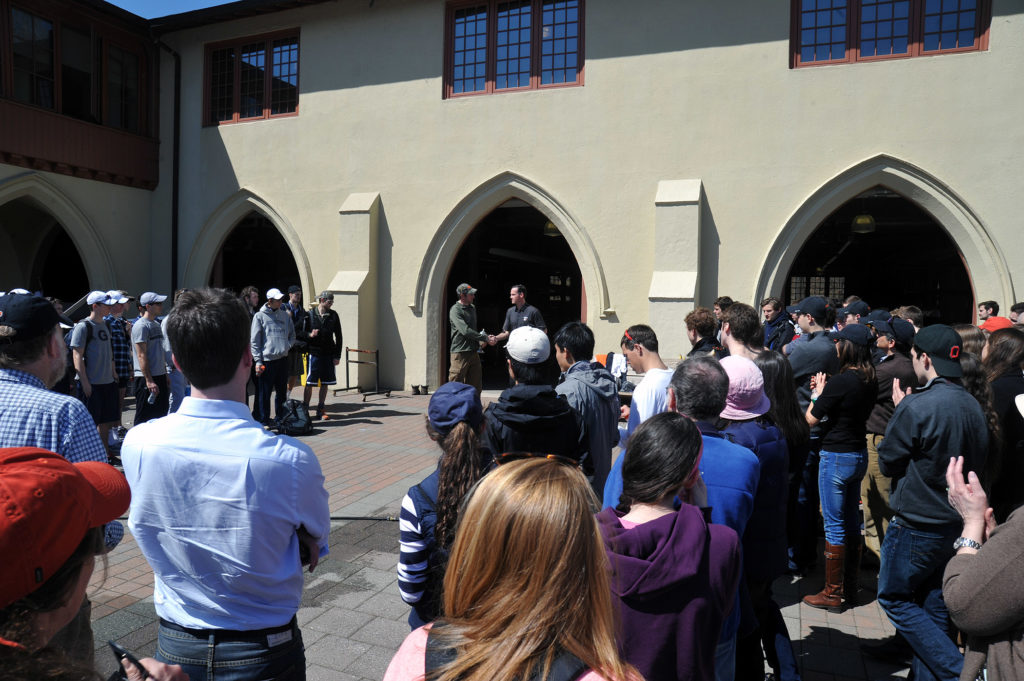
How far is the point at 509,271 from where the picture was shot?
19.0 meters

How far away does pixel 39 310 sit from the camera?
257 cm

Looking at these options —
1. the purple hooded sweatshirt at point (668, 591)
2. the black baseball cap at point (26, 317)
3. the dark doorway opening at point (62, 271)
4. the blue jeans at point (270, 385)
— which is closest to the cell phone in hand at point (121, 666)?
the purple hooded sweatshirt at point (668, 591)

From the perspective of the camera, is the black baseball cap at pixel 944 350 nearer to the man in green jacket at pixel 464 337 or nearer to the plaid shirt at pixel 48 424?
the plaid shirt at pixel 48 424

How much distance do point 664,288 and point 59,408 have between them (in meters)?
9.16

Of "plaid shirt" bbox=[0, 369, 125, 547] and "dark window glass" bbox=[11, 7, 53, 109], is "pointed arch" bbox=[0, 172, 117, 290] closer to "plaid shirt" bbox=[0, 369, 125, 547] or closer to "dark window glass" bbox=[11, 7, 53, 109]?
"dark window glass" bbox=[11, 7, 53, 109]

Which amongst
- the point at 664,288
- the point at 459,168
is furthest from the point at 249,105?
the point at 664,288

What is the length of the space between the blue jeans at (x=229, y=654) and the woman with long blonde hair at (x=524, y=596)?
884mm

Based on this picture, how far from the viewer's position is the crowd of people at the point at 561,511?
1.20m

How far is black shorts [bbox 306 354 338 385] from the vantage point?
10.3 m

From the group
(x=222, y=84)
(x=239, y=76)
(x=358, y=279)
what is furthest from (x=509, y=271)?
(x=222, y=84)

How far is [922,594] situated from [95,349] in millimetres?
7464

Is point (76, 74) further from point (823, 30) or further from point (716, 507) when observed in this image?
point (716, 507)

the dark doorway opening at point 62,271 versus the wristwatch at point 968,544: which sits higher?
the dark doorway opening at point 62,271

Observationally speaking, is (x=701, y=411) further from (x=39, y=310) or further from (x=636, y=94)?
(x=636, y=94)
